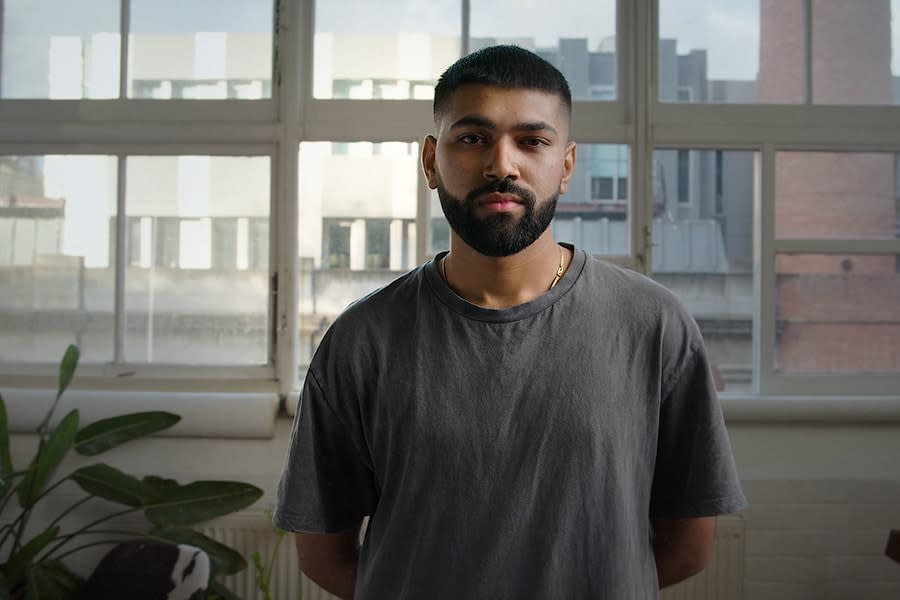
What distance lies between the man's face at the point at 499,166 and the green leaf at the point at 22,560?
195 centimetres

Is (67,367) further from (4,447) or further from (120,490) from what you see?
(120,490)

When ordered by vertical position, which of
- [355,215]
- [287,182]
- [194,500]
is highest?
[287,182]

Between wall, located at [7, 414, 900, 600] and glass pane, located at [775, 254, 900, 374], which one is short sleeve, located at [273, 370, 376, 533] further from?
glass pane, located at [775, 254, 900, 374]

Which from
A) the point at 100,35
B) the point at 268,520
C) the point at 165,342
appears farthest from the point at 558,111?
the point at 100,35

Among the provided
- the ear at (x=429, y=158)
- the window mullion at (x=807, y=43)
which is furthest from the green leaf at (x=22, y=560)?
the window mullion at (x=807, y=43)

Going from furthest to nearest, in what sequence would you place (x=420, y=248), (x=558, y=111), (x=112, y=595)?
(x=420, y=248)
(x=112, y=595)
(x=558, y=111)

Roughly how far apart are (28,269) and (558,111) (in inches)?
97.7

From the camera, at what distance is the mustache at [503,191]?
Result: 3.19 feet

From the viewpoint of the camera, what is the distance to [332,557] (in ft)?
3.82

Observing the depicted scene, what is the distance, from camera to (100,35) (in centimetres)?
285

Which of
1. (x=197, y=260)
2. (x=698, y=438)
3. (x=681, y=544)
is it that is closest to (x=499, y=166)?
(x=698, y=438)

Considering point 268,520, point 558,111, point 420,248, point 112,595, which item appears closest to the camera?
point 558,111

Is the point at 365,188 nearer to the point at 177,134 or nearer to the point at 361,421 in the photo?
the point at 177,134

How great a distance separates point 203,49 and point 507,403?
2284mm
